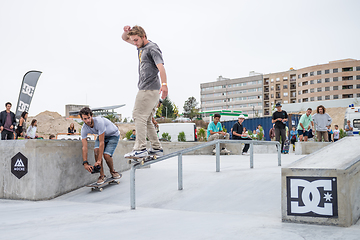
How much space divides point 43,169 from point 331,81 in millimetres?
102047

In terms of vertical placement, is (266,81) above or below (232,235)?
above

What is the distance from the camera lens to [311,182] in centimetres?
361

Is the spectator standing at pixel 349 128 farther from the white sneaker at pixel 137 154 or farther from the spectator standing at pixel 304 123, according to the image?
the white sneaker at pixel 137 154

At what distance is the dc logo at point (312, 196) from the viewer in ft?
11.4

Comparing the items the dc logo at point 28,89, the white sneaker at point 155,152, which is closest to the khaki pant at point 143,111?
the white sneaker at point 155,152

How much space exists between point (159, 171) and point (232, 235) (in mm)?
4218

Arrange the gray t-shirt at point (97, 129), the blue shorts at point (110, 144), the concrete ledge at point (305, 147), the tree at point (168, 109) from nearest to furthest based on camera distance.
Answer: the gray t-shirt at point (97, 129)
the blue shorts at point (110, 144)
the concrete ledge at point (305, 147)
the tree at point (168, 109)

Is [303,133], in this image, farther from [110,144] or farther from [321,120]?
[110,144]

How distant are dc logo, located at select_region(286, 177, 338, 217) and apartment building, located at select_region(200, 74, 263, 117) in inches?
5007

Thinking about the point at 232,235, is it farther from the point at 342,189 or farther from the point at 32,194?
the point at 32,194

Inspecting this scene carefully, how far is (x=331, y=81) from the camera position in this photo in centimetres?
9675

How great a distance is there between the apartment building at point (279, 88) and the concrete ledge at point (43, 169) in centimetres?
11738

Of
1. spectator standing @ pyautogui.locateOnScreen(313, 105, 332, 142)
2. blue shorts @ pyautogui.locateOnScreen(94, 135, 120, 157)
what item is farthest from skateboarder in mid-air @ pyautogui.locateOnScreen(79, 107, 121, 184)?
spectator standing @ pyautogui.locateOnScreen(313, 105, 332, 142)

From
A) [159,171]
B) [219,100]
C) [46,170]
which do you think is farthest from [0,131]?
[219,100]
